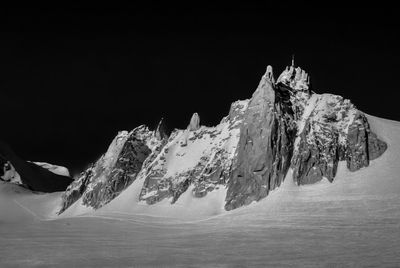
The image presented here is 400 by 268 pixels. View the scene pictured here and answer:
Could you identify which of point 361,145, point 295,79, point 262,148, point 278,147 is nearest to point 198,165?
point 262,148

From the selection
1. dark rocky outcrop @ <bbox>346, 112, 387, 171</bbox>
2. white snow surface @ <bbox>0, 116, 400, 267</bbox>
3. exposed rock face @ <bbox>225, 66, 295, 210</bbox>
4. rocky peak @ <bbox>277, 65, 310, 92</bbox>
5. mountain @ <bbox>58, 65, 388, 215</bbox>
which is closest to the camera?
white snow surface @ <bbox>0, 116, 400, 267</bbox>

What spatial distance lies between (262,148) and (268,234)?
5852 cm

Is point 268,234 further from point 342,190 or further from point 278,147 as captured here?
point 278,147

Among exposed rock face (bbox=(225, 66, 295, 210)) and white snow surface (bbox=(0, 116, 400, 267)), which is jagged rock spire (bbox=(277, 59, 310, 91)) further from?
white snow surface (bbox=(0, 116, 400, 267))

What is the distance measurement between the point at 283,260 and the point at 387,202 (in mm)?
64812

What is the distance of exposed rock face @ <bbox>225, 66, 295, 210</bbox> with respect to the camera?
14275 cm

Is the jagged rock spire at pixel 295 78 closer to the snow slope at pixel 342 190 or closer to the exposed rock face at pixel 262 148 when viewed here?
the exposed rock face at pixel 262 148

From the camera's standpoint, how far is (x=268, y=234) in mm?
90875

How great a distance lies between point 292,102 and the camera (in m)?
161

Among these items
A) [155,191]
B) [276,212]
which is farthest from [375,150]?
[155,191]

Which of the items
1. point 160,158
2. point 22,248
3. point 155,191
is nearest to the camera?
point 22,248

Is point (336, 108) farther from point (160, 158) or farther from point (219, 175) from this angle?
point (160, 158)

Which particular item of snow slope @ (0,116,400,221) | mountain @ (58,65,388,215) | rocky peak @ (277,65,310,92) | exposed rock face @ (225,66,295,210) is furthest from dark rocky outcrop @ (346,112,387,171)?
rocky peak @ (277,65,310,92)

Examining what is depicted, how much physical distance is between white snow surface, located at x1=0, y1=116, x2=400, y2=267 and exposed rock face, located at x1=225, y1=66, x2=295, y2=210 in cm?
445
